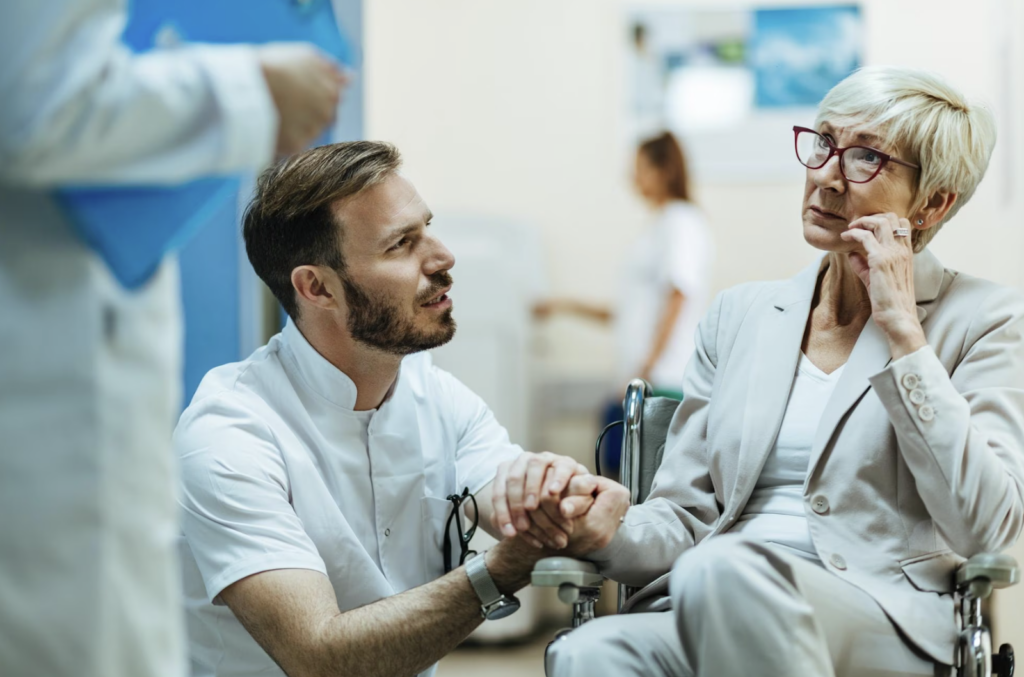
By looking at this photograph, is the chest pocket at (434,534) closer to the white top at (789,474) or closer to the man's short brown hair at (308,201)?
the man's short brown hair at (308,201)

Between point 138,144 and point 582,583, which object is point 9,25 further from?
point 582,583

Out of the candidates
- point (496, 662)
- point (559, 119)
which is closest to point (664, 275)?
point (559, 119)

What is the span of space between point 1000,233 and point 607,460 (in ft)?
5.33

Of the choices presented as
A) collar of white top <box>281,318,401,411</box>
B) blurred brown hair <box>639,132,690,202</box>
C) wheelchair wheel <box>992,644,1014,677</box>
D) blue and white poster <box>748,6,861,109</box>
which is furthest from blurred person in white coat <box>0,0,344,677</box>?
blue and white poster <box>748,6,861,109</box>

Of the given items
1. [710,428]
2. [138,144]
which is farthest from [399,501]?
[138,144]

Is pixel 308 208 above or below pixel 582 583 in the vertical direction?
above

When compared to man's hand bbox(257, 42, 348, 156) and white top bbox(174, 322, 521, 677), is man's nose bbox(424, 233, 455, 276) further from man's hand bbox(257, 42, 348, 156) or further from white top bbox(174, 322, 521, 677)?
man's hand bbox(257, 42, 348, 156)

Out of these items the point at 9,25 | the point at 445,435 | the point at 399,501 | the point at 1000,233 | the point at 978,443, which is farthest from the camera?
the point at 1000,233

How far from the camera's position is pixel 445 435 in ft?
6.89

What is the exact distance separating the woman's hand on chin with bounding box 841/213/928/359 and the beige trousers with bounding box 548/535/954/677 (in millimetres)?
376

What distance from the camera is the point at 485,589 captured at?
171cm

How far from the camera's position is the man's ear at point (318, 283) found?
1.98 metres

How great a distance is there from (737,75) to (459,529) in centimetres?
329

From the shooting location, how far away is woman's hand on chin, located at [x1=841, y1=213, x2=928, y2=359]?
1.67m
